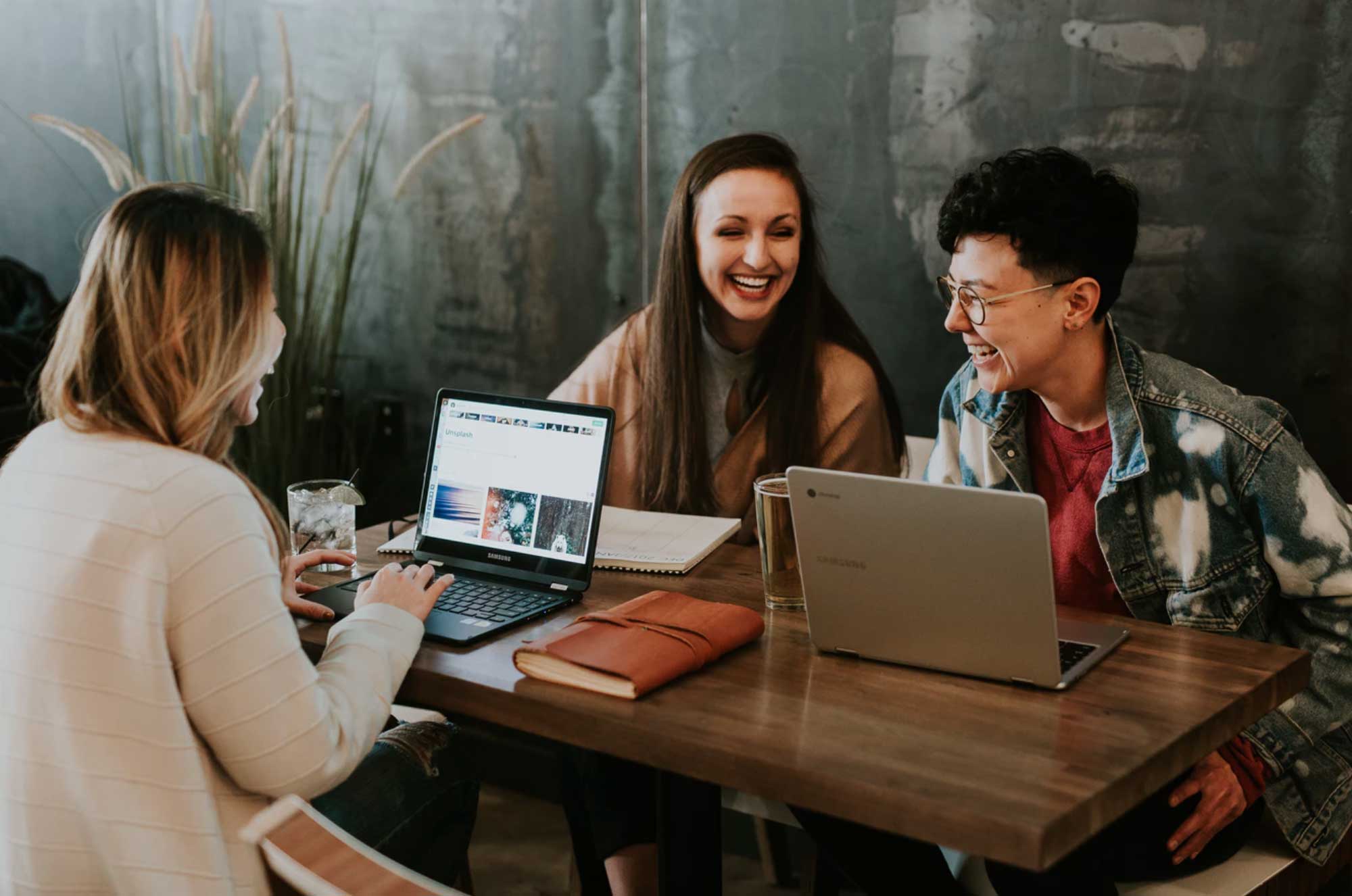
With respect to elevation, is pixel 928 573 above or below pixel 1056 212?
below

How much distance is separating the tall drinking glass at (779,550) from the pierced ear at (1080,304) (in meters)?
0.50

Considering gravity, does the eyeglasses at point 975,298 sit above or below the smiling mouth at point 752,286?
above

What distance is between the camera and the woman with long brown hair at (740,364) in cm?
238

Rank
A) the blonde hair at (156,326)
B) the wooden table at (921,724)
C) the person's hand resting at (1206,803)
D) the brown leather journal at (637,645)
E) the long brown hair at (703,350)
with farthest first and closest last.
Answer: the long brown hair at (703,350), the person's hand resting at (1206,803), the brown leather journal at (637,645), the blonde hair at (156,326), the wooden table at (921,724)

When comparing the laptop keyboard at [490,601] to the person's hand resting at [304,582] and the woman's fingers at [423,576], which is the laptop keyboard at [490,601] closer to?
the woman's fingers at [423,576]

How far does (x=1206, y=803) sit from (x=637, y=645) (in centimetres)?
71

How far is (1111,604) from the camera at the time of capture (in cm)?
192

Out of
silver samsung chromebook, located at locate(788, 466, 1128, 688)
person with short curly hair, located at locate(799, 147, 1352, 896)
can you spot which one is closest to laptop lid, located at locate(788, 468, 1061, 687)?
silver samsung chromebook, located at locate(788, 466, 1128, 688)

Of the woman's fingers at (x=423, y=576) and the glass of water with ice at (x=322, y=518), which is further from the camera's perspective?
the glass of water with ice at (x=322, y=518)

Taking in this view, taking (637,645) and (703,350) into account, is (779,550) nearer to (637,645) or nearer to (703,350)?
(637,645)

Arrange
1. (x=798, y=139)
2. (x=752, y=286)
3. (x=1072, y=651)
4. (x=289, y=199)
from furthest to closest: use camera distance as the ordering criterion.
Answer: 1. (x=289, y=199)
2. (x=798, y=139)
3. (x=752, y=286)
4. (x=1072, y=651)

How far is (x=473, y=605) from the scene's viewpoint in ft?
5.68

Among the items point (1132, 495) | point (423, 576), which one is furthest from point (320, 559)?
point (1132, 495)

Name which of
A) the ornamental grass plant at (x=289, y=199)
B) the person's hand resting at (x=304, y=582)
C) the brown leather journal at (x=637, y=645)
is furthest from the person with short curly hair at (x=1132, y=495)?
the ornamental grass plant at (x=289, y=199)
